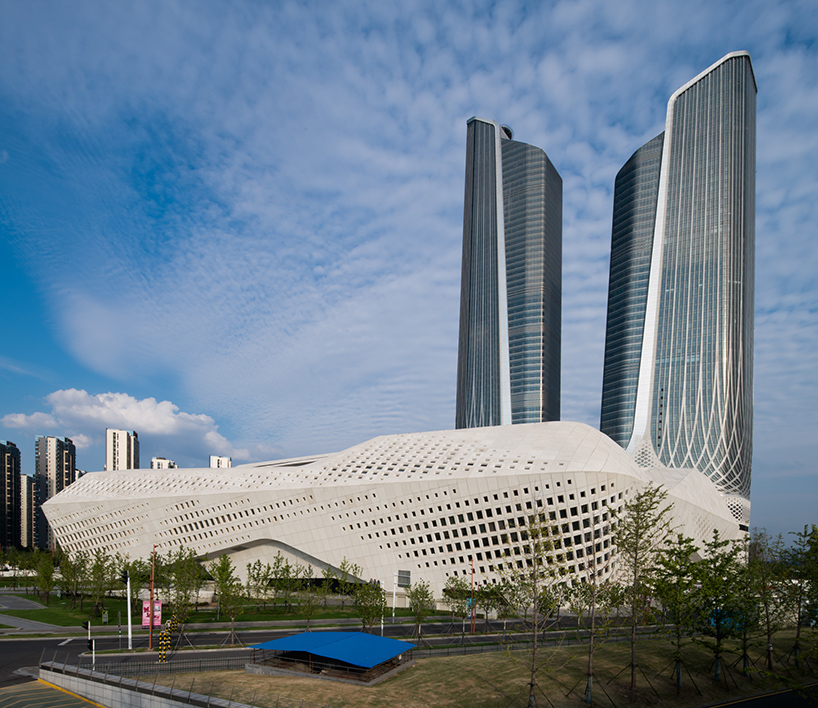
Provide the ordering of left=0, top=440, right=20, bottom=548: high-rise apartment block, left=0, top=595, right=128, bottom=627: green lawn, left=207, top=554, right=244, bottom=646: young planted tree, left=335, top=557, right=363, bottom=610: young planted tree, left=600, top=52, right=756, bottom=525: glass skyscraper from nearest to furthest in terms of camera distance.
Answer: left=207, top=554, right=244, bottom=646: young planted tree < left=0, top=595, right=128, bottom=627: green lawn < left=335, top=557, right=363, bottom=610: young planted tree < left=0, top=440, right=20, bottom=548: high-rise apartment block < left=600, top=52, right=756, bottom=525: glass skyscraper

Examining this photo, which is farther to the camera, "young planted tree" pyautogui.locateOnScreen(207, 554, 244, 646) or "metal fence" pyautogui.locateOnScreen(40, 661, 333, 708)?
"young planted tree" pyautogui.locateOnScreen(207, 554, 244, 646)

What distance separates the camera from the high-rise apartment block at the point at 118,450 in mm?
153000

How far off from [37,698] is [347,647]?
50.8ft

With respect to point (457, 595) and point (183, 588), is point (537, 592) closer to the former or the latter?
point (457, 595)

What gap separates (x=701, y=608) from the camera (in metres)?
30.1

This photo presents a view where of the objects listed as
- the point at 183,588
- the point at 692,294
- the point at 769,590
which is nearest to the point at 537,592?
the point at 769,590

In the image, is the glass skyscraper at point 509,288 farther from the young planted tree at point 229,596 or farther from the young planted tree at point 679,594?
the young planted tree at point 679,594

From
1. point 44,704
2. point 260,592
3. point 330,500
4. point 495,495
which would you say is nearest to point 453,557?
point 495,495

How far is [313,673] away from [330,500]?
40.7 m

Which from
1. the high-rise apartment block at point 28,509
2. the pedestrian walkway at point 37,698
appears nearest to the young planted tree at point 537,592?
the pedestrian walkway at point 37,698

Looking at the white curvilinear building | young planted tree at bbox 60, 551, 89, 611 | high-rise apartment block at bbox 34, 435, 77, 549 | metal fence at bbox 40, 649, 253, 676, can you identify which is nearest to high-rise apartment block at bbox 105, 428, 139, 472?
high-rise apartment block at bbox 34, 435, 77, 549

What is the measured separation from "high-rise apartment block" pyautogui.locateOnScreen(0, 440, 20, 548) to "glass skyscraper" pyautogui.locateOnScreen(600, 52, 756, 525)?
165271 mm

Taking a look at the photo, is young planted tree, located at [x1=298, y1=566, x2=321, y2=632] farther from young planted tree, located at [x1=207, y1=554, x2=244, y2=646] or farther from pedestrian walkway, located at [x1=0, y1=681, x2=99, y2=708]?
pedestrian walkway, located at [x1=0, y1=681, x2=99, y2=708]

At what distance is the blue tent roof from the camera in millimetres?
28266
